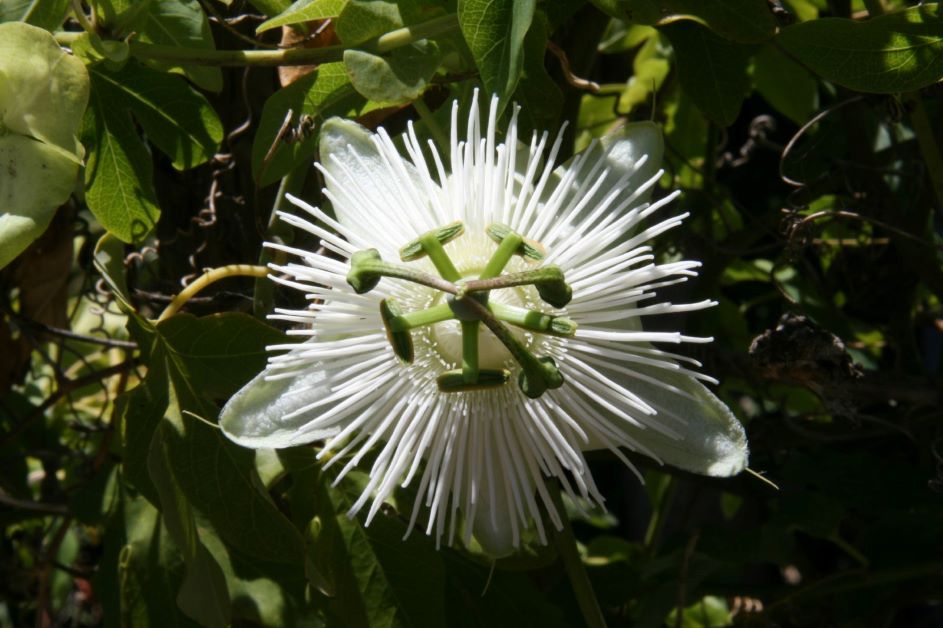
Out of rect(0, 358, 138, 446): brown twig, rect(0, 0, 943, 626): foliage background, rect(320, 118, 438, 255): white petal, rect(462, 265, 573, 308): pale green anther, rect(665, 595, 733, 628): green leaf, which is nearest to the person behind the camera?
rect(462, 265, 573, 308): pale green anther

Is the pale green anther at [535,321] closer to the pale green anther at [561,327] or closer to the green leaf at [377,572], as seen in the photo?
the pale green anther at [561,327]

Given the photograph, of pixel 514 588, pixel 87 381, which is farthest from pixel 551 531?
pixel 87 381

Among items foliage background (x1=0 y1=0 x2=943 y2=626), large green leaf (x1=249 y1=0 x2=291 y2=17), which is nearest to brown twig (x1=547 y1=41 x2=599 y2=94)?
foliage background (x1=0 y1=0 x2=943 y2=626)

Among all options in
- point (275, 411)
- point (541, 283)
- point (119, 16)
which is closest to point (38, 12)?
point (119, 16)

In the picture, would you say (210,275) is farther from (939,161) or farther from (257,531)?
(939,161)

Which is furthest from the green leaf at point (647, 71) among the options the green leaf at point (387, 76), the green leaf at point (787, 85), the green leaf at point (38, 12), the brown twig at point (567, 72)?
the green leaf at point (38, 12)

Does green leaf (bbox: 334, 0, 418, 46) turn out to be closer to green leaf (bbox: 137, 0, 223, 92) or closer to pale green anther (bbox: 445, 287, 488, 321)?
green leaf (bbox: 137, 0, 223, 92)

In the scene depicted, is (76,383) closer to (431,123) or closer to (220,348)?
(220,348)
